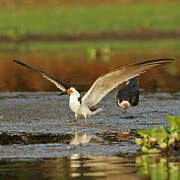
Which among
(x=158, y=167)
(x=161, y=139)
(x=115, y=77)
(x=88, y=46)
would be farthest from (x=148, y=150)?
(x=88, y=46)

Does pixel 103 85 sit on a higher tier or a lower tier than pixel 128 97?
higher

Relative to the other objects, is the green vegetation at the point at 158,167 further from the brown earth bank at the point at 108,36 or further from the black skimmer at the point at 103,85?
the brown earth bank at the point at 108,36

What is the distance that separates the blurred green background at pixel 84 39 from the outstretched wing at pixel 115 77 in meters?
6.07

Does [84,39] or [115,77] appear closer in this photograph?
[115,77]

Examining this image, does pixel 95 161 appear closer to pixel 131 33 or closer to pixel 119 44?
pixel 119 44

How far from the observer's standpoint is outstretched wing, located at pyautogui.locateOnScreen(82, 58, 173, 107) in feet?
38.1

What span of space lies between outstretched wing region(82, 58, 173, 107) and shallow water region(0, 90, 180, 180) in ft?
2.06

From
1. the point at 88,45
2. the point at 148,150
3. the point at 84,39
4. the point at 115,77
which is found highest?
the point at 84,39

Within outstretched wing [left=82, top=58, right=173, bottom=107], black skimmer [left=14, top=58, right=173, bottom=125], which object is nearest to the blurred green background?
black skimmer [left=14, top=58, right=173, bottom=125]

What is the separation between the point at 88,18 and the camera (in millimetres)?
45406

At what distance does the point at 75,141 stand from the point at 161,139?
1.84 meters

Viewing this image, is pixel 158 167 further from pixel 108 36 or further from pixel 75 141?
→ pixel 108 36

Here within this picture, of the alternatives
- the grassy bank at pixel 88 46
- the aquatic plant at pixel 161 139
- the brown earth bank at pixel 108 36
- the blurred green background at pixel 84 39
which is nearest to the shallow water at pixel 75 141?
the aquatic plant at pixel 161 139

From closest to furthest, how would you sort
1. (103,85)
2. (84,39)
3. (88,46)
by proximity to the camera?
(103,85)
(88,46)
(84,39)
